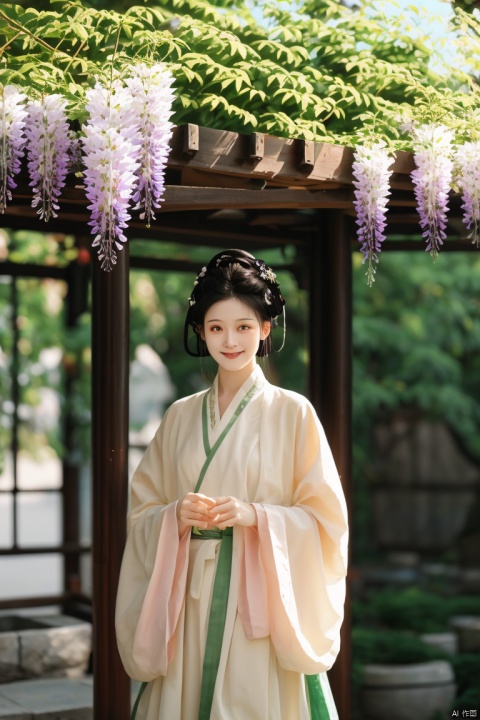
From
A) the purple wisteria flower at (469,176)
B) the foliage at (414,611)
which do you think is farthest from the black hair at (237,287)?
the foliage at (414,611)

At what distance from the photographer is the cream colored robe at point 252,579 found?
13.9 ft

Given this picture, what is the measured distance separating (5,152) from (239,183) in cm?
110

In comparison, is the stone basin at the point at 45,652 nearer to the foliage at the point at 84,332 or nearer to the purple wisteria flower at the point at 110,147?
the foliage at the point at 84,332

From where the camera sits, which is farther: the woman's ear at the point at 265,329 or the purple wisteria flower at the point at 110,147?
the woman's ear at the point at 265,329

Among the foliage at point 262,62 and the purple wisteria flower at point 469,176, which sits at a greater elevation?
the foliage at point 262,62

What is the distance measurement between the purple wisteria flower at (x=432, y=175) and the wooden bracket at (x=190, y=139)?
1.22 metres

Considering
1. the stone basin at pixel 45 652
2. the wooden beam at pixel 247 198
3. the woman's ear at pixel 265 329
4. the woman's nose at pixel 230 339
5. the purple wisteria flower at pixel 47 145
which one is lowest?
the stone basin at pixel 45 652

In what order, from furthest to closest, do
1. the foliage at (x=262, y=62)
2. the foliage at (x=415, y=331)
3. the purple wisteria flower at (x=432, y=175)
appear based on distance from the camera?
the foliage at (x=415, y=331), the purple wisteria flower at (x=432, y=175), the foliage at (x=262, y=62)

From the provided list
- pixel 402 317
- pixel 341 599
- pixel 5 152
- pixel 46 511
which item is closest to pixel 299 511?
pixel 341 599

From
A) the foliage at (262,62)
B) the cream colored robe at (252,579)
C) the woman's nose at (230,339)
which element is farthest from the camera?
the foliage at (262,62)

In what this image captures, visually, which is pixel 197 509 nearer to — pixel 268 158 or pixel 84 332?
pixel 268 158

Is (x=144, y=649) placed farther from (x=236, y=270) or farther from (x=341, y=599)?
(x=236, y=270)

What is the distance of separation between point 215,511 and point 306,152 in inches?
68.5

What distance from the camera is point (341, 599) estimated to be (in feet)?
14.6
